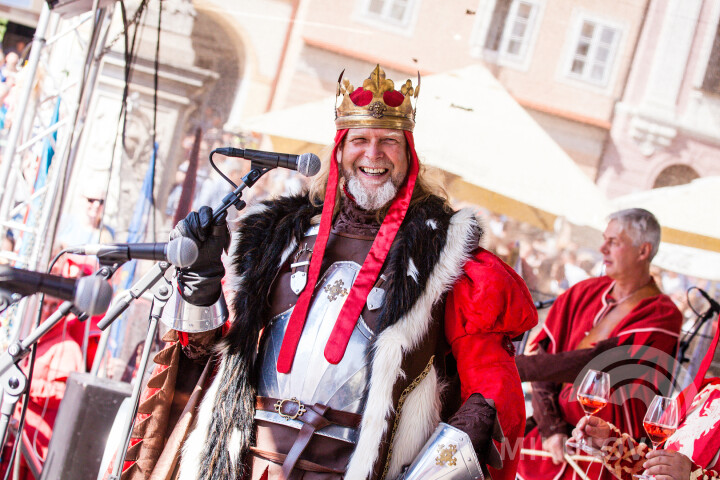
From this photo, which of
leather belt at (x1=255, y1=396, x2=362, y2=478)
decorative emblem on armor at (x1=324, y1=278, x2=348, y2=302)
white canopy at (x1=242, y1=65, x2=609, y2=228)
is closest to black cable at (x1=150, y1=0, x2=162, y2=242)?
white canopy at (x1=242, y1=65, x2=609, y2=228)

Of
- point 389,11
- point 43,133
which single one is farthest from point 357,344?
point 389,11

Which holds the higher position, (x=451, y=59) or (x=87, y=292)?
(x=451, y=59)

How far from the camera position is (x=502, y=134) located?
5.15 m

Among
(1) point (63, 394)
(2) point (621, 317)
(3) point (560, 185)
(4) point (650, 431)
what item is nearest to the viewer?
(4) point (650, 431)

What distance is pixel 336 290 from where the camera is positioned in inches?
90.4

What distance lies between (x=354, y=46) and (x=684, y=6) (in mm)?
2447

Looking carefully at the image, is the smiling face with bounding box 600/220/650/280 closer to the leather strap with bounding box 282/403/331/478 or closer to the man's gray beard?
the man's gray beard

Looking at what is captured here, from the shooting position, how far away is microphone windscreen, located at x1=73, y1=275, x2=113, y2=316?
1478 mm

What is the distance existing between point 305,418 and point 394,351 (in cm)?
32

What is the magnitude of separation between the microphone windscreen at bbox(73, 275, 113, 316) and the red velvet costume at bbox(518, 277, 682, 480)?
2.79 m

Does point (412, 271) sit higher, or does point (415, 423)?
point (412, 271)

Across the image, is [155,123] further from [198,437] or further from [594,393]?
[594,393]

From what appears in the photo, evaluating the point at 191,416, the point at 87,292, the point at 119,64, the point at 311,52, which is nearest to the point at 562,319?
the point at 191,416

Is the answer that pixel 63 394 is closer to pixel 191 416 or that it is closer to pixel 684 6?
pixel 191 416
